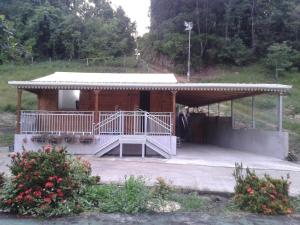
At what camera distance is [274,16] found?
5294 centimetres

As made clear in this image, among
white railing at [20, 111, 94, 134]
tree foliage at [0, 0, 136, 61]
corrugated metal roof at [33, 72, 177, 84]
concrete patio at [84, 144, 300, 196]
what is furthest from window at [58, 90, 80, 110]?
tree foliage at [0, 0, 136, 61]

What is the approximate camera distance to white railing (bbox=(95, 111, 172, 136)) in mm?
16031

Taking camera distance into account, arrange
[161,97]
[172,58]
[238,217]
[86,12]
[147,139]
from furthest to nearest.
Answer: [86,12]
[172,58]
[161,97]
[147,139]
[238,217]

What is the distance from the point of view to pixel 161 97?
18891 mm

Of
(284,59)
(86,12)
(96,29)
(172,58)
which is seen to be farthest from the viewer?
(86,12)

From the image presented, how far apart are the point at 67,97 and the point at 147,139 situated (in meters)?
5.59

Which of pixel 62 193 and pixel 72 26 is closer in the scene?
pixel 62 193

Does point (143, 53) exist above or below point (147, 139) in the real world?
above

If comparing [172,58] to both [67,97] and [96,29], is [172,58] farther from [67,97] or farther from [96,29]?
[67,97]

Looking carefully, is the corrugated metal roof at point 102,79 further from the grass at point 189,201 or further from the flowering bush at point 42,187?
the flowering bush at point 42,187

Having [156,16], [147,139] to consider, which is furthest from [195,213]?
[156,16]

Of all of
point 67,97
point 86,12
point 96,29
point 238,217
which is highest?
point 86,12

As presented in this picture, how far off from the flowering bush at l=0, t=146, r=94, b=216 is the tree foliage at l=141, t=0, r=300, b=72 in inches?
1726

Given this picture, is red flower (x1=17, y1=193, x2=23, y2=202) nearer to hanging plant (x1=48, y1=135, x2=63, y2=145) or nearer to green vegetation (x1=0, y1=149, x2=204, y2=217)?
green vegetation (x1=0, y1=149, x2=204, y2=217)
